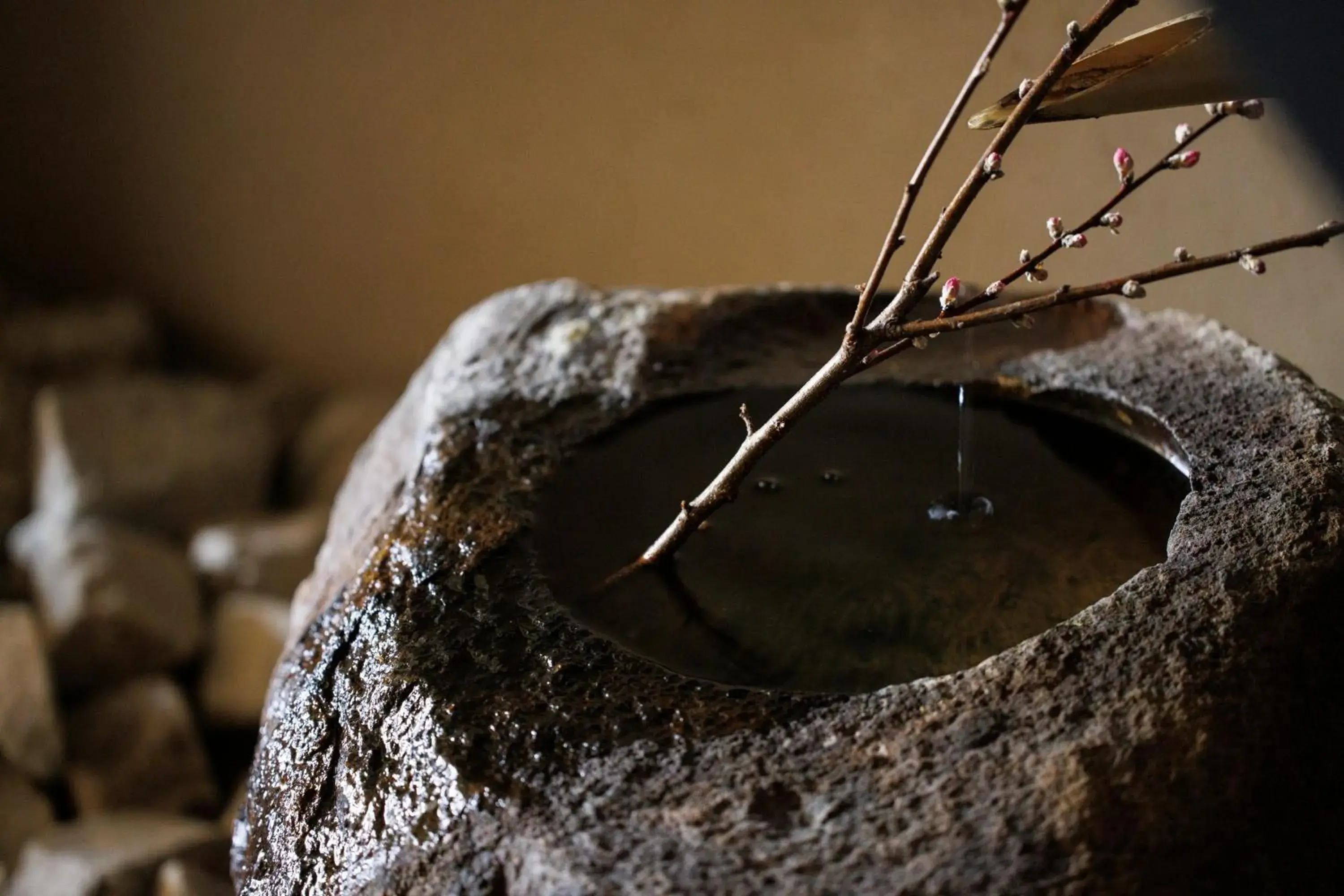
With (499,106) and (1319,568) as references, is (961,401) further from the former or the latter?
(499,106)

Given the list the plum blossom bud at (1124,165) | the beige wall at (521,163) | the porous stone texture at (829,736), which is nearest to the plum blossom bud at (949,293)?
the plum blossom bud at (1124,165)

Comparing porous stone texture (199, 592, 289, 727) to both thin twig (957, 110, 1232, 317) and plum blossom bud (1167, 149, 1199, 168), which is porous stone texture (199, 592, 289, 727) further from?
plum blossom bud (1167, 149, 1199, 168)

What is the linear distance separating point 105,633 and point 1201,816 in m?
1.97

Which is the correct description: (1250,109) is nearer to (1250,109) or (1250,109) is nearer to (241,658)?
(1250,109)

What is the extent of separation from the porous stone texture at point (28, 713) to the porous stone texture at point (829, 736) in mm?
1177

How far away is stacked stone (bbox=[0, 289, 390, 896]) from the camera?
2.05 m

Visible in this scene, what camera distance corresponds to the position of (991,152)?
95 centimetres

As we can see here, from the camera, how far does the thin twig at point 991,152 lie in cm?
93

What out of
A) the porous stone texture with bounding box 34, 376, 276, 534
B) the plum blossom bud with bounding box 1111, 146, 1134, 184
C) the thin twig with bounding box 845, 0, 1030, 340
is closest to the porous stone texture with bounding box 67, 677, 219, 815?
the porous stone texture with bounding box 34, 376, 276, 534

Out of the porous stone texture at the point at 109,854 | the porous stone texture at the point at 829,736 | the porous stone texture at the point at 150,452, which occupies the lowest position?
the porous stone texture at the point at 829,736

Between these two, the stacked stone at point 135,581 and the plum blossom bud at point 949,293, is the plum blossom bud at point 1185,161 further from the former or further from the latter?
the stacked stone at point 135,581

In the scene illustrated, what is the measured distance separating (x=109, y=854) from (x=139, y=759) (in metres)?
0.26

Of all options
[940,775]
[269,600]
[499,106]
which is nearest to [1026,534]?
[940,775]

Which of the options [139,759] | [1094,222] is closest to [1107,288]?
[1094,222]
